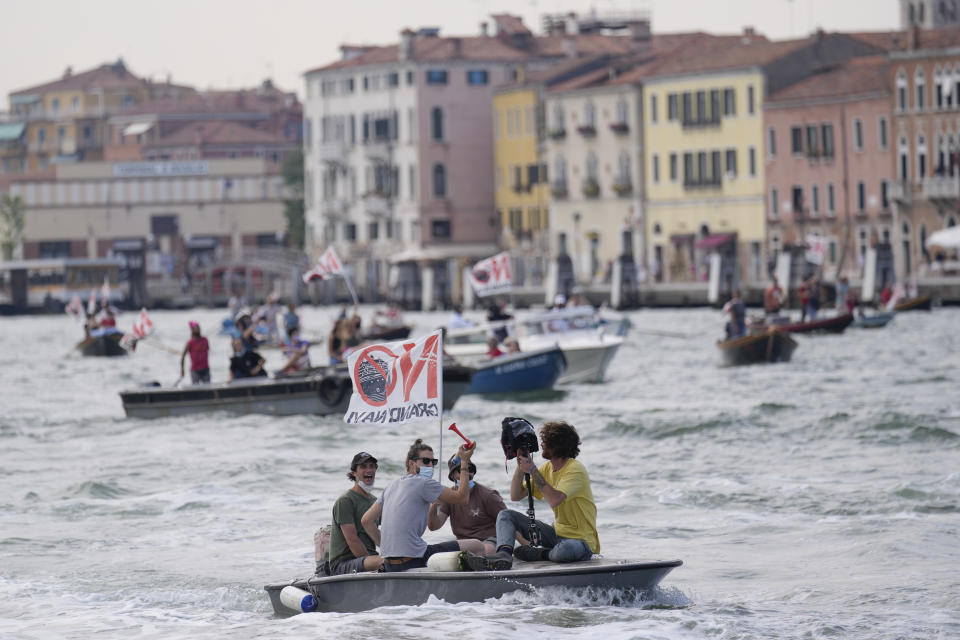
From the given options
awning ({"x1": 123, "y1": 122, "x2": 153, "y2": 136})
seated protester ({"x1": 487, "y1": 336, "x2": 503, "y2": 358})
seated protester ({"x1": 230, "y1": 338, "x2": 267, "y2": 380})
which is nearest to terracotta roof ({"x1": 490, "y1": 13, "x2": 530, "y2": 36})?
awning ({"x1": 123, "y1": 122, "x2": 153, "y2": 136})

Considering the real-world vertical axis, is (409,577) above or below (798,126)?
below

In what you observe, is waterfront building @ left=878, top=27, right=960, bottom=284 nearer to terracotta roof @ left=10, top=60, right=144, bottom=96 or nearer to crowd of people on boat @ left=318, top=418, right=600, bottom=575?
crowd of people on boat @ left=318, top=418, right=600, bottom=575

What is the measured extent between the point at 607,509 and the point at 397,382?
20.5 ft

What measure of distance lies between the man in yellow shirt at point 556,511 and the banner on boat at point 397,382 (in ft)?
3.44

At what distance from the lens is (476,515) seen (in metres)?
14.0

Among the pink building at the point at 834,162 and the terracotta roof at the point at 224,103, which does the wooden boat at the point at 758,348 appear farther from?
the terracotta roof at the point at 224,103

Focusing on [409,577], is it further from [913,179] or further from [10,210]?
[10,210]

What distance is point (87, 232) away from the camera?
11288cm

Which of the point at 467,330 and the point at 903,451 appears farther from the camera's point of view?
the point at 467,330

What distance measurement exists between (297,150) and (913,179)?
161ft

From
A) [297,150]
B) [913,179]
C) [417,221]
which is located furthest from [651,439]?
[297,150]

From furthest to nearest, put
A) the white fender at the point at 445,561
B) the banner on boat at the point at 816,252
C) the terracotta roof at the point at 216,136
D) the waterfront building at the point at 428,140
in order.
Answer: the terracotta roof at the point at 216,136, the waterfront building at the point at 428,140, the banner on boat at the point at 816,252, the white fender at the point at 445,561

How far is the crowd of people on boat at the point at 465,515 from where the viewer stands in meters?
13.3

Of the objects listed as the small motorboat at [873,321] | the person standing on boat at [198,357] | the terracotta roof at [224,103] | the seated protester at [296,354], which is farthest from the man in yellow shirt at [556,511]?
the terracotta roof at [224,103]
